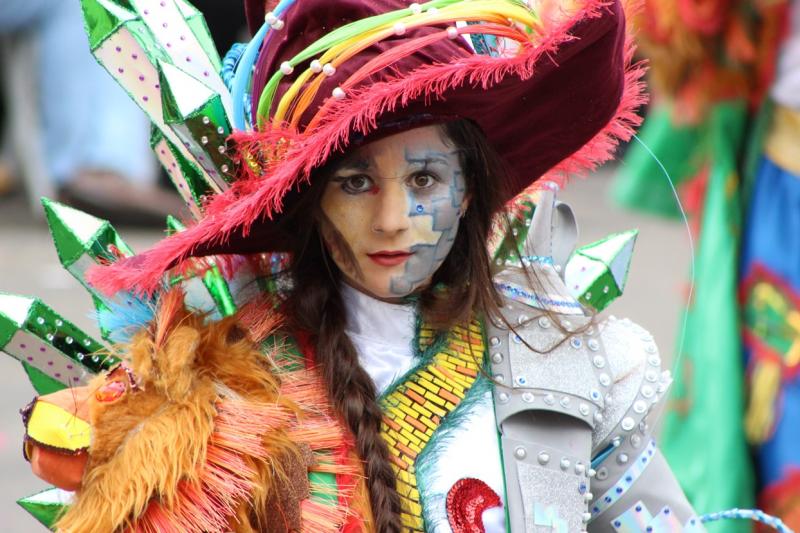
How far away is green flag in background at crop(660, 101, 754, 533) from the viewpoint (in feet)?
11.6

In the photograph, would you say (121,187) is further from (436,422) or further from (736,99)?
(436,422)

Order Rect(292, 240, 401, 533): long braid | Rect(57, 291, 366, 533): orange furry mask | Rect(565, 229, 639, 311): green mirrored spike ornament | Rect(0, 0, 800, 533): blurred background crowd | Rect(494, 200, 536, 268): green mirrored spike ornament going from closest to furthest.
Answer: Rect(57, 291, 366, 533): orange furry mask
Rect(292, 240, 401, 533): long braid
Rect(494, 200, 536, 268): green mirrored spike ornament
Rect(565, 229, 639, 311): green mirrored spike ornament
Rect(0, 0, 800, 533): blurred background crowd

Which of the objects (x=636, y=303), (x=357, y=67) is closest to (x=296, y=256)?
(x=357, y=67)

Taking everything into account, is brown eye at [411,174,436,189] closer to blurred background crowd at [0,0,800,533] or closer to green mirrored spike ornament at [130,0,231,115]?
green mirrored spike ornament at [130,0,231,115]

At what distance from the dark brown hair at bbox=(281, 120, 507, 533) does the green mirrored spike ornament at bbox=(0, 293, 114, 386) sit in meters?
0.29

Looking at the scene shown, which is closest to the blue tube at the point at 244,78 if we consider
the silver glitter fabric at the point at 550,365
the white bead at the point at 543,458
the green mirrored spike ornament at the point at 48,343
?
the green mirrored spike ornament at the point at 48,343

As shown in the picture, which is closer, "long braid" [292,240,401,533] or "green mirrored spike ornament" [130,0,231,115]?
"long braid" [292,240,401,533]

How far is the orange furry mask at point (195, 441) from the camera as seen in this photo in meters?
1.68

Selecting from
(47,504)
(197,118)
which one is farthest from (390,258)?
(47,504)

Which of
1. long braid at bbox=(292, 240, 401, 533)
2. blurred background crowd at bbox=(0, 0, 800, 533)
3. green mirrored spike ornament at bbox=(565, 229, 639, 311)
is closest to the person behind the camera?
long braid at bbox=(292, 240, 401, 533)

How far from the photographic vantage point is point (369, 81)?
5.81 feet

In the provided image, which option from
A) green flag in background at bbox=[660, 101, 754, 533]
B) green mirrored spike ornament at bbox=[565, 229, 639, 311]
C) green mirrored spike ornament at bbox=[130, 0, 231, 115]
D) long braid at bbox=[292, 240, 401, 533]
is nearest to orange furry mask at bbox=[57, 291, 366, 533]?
long braid at bbox=[292, 240, 401, 533]

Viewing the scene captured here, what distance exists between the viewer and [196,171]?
2014 millimetres

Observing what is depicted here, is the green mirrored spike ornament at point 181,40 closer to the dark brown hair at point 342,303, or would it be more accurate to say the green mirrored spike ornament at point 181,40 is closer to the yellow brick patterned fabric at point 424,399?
the dark brown hair at point 342,303
